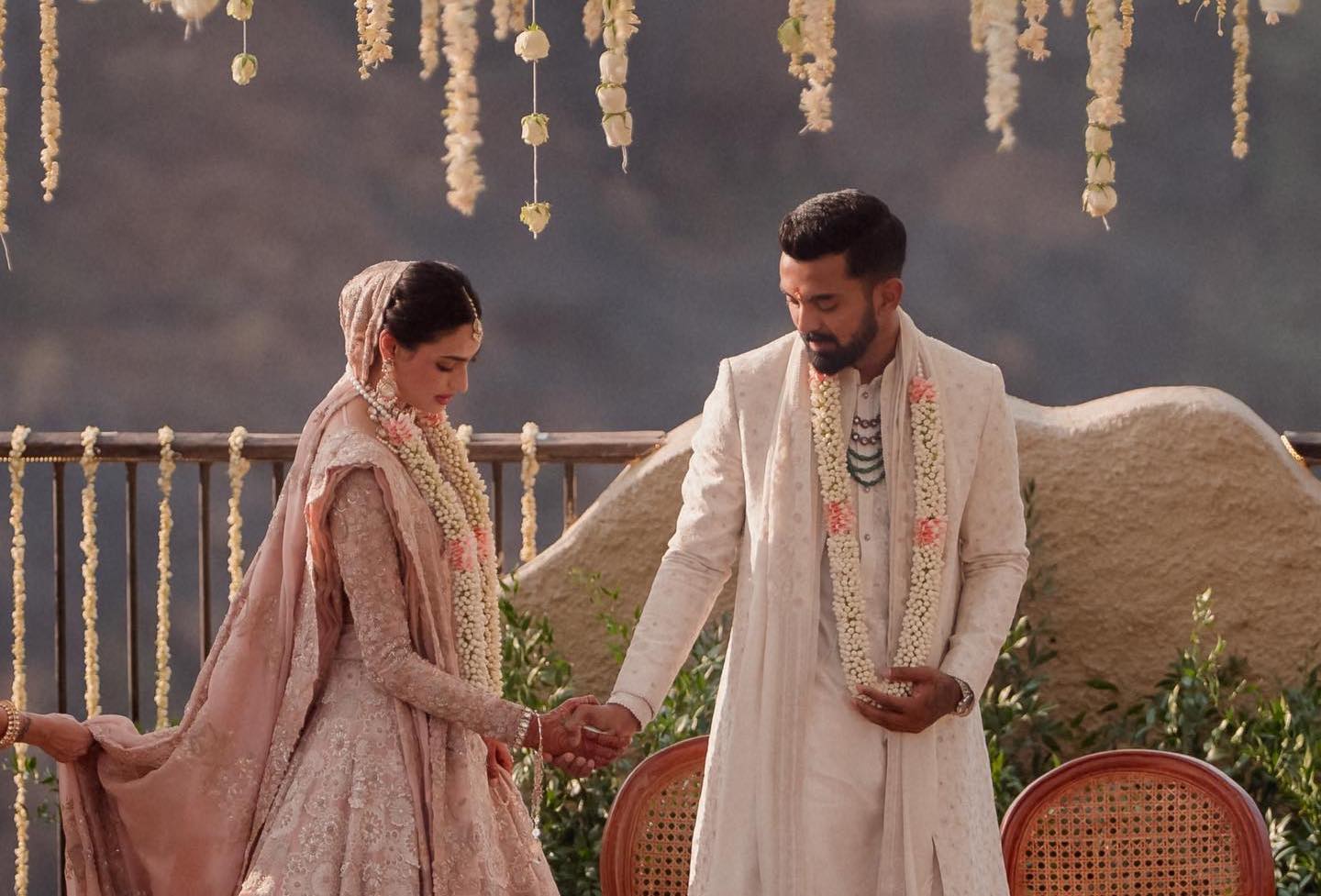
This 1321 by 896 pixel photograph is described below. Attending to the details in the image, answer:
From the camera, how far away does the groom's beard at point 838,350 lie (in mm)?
2959

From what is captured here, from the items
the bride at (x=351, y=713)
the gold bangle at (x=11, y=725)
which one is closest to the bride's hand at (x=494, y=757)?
the bride at (x=351, y=713)

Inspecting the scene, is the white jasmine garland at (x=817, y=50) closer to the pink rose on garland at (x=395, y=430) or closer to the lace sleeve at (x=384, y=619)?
the pink rose on garland at (x=395, y=430)

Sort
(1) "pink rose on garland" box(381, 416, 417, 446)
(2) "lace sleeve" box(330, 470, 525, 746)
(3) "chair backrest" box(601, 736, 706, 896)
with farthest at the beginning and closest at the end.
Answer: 1. (3) "chair backrest" box(601, 736, 706, 896)
2. (1) "pink rose on garland" box(381, 416, 417, 446)
3. (2) "lace sleeve" box(330, 470, 525, 746)

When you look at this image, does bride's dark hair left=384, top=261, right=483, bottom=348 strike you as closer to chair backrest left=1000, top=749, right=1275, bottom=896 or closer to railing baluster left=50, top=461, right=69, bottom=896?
chair backrest left=1000, top=749, right=1275, bottom=896

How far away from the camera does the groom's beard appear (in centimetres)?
296

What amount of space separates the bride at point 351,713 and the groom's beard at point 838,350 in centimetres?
61

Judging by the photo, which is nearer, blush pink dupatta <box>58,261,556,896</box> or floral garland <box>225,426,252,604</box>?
blush pink dupatta <box>58,261,556,896</box>

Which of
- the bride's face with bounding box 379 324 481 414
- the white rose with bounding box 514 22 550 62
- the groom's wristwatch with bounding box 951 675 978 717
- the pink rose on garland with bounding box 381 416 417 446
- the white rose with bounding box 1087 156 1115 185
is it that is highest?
the white rose with bounding box 514 22 550 62

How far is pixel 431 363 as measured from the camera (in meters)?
3.21

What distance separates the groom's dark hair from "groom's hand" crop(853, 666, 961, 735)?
605mm

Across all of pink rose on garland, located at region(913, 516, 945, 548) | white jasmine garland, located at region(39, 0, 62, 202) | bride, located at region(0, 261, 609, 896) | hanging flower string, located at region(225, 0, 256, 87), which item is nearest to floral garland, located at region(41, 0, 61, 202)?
white jasmine garland, located at region(39, 0, 62, 202)

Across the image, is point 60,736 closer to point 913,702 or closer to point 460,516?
point 460,516

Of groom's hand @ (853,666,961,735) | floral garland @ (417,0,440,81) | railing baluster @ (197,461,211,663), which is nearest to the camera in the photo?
groom's hand @ (853,666,961,735)

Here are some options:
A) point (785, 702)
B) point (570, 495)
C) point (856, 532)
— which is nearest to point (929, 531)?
point (856, 532)
